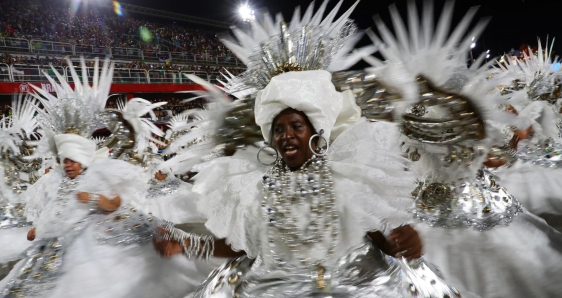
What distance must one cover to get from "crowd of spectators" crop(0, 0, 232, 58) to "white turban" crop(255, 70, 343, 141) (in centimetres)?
1598

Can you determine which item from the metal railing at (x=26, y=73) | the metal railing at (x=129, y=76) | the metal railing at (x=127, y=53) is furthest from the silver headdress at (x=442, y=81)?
the metal railing at (x=127, y=53)

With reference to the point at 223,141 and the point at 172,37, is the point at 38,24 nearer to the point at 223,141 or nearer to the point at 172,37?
the point at 172,37

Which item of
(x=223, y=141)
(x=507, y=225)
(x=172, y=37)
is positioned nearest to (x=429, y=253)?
(x=507, y=225)

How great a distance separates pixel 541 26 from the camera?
11.7 metres

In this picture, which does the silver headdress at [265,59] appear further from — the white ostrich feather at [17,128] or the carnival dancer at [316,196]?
the white ostrich feather at [17,128]

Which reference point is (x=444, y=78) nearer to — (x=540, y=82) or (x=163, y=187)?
(x=540, y=82)

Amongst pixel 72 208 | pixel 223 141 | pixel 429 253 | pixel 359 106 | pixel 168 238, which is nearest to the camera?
pixel 359 106

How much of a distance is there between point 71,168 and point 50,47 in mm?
13317

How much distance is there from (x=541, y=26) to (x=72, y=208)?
13561mm

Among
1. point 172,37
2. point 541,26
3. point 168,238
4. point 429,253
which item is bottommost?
point 429,253

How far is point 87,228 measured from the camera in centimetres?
268

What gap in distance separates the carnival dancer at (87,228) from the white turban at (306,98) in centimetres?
155

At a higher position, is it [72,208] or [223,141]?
[223,141]

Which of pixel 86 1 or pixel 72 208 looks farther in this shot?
pixel 86 1
